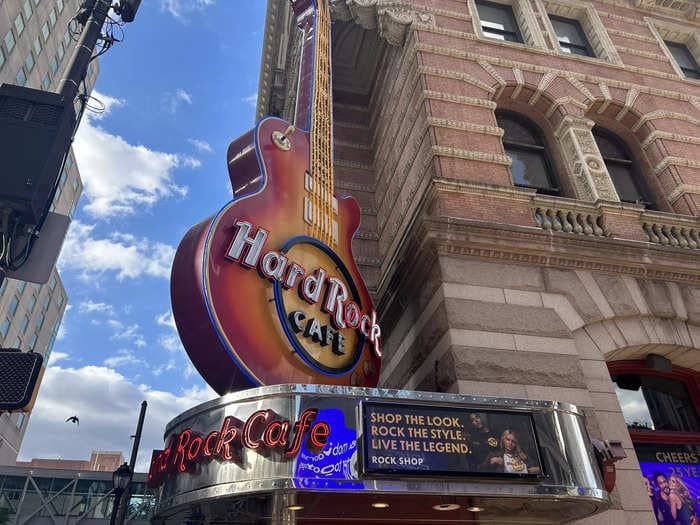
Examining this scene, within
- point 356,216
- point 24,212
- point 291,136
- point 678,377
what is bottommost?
point 24,212

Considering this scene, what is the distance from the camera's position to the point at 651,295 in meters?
10.1

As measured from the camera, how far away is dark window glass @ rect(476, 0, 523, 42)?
1514cm

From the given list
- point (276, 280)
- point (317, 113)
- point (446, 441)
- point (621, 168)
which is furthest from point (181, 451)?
point (621, 168)

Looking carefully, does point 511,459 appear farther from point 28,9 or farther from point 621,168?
point 28,9

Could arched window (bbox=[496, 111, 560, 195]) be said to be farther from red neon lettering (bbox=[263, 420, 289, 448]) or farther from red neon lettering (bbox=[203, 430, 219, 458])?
red neon lettering (bbox=[203, 430, 219, 458])

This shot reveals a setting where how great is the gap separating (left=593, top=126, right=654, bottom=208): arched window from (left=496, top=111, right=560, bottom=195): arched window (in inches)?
66.8

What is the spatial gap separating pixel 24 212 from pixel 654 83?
51.7 ft

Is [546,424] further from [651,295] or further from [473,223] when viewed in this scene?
[651,295]

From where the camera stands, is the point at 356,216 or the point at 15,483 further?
the point at 15,483

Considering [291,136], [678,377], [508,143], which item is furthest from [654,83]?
[291,136]

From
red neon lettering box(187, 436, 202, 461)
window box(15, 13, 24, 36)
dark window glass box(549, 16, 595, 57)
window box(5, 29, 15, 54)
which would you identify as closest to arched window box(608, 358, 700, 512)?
red neon lettering box(187, 436, 202, 461)

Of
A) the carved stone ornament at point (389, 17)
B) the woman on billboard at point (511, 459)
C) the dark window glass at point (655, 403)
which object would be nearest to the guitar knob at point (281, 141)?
the carved stone ornament at point (389, 17)

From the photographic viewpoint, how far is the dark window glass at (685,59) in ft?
53.5

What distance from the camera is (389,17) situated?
45.4 ft
